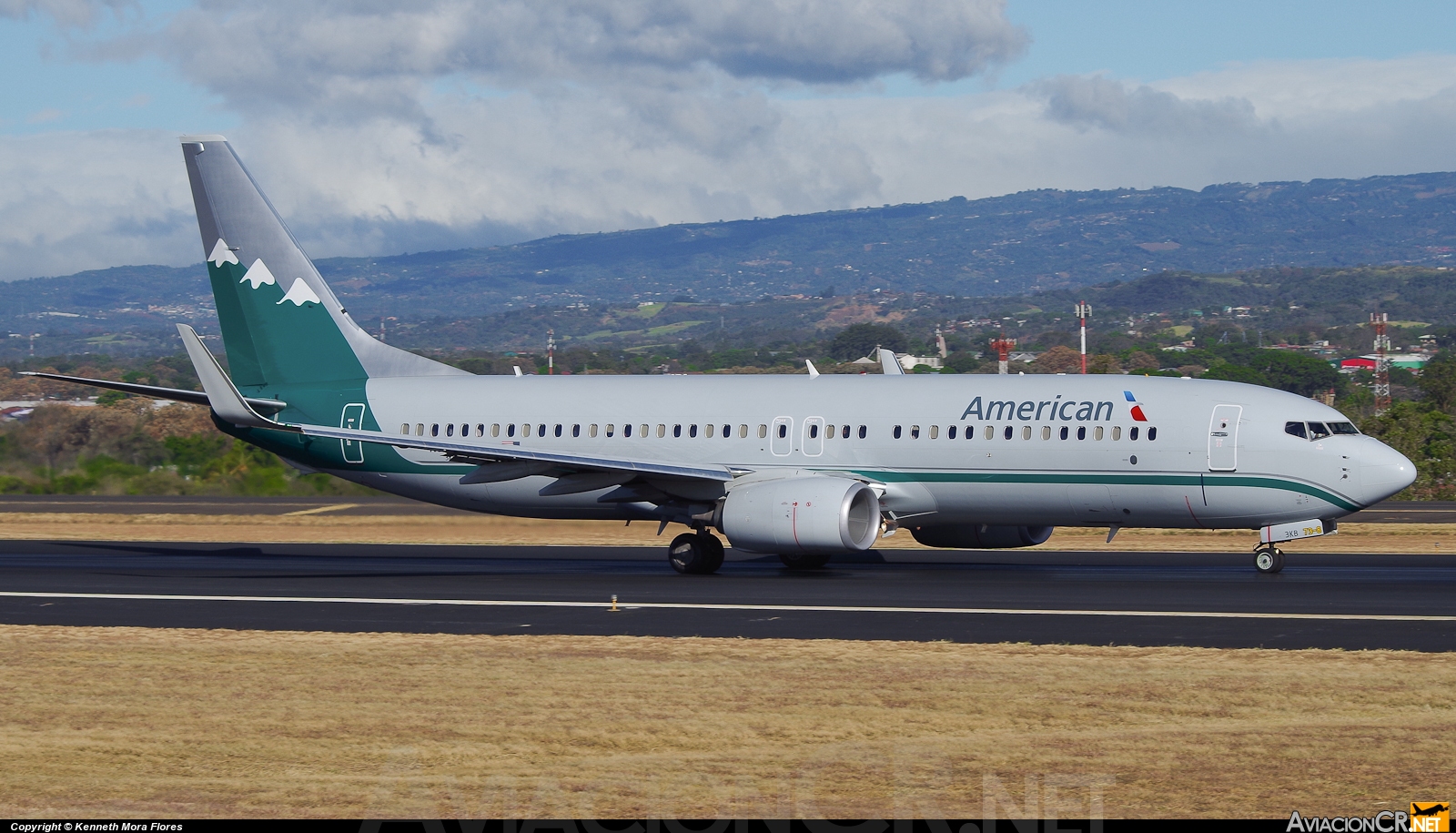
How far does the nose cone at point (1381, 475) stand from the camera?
26.7m

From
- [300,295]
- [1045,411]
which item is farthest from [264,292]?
[1045,411]

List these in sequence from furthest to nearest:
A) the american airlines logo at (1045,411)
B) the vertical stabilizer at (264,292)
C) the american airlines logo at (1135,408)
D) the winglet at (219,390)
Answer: the vertical stabilizer at (264,292) < the winglet at (219,390) < the american airlines logo at (1045,411) < the american airlines logo at (1135,408)

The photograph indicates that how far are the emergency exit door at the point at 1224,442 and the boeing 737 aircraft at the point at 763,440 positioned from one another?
0.03 m

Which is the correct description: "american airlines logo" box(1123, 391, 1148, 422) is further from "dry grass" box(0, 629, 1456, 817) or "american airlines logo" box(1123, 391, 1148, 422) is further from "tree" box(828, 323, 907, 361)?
"tree" box(828, 323, 907, 361)

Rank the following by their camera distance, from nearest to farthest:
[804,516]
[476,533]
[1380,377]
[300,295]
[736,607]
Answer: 1. [736,607]
2. [804,516]
3. [300,295]
4. [476,533]
5. [1380,377]

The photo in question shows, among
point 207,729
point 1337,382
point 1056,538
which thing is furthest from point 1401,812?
point 1337,382

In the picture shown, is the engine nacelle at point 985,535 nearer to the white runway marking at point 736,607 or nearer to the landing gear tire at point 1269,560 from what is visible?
the landing gear tire at point 1269,560

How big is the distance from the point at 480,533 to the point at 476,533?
25cm

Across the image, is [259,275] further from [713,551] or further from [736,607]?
[736,607]

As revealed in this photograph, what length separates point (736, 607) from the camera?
24234mm

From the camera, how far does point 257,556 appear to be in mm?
35375

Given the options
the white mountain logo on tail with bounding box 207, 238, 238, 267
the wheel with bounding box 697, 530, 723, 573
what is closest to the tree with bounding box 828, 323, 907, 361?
the white mountain logo on tail with bounding box 207, 238, 238, 267

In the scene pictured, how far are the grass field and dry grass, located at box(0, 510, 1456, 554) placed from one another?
2 centimetres

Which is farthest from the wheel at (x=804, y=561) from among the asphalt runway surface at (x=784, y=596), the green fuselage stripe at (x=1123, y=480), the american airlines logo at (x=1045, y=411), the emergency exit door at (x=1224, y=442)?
the emergency exit door at (x=1224, y=442)
